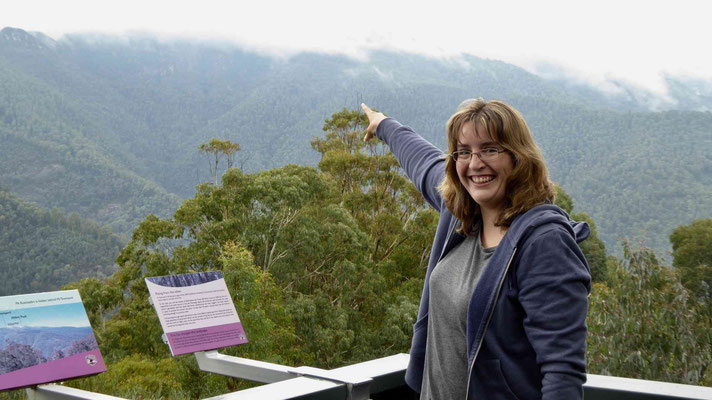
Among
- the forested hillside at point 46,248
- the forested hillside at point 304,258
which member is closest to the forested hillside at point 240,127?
the forested hillside at point 46,248

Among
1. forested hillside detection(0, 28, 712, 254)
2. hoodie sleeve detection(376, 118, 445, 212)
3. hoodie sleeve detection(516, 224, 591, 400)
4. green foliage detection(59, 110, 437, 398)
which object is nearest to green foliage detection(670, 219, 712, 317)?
forested hillside detection(0, 28, 712, 254)

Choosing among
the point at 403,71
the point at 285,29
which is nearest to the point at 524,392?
the point at 403,71

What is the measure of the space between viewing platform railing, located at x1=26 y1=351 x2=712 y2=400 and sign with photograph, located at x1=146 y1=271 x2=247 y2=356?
6 centimetres

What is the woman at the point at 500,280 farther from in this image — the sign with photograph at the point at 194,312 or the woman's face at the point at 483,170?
the sign with photograph at the point at 194,312

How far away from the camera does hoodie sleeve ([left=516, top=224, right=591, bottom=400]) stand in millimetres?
1020

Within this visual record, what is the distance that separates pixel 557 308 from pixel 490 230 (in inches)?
9.8

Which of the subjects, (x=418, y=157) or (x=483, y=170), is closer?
(x=483, y=170)

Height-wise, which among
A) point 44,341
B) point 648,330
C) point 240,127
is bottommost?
point 240,127

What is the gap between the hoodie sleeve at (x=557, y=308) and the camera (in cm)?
102

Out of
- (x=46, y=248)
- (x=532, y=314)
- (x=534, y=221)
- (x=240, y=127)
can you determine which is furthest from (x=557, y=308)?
(x=240, y=127)

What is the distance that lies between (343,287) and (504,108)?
1433cm

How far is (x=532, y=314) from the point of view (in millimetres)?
1045

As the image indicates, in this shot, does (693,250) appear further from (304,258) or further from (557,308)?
(557,308)

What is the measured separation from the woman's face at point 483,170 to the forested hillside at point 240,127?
Answer: 2387 cm
